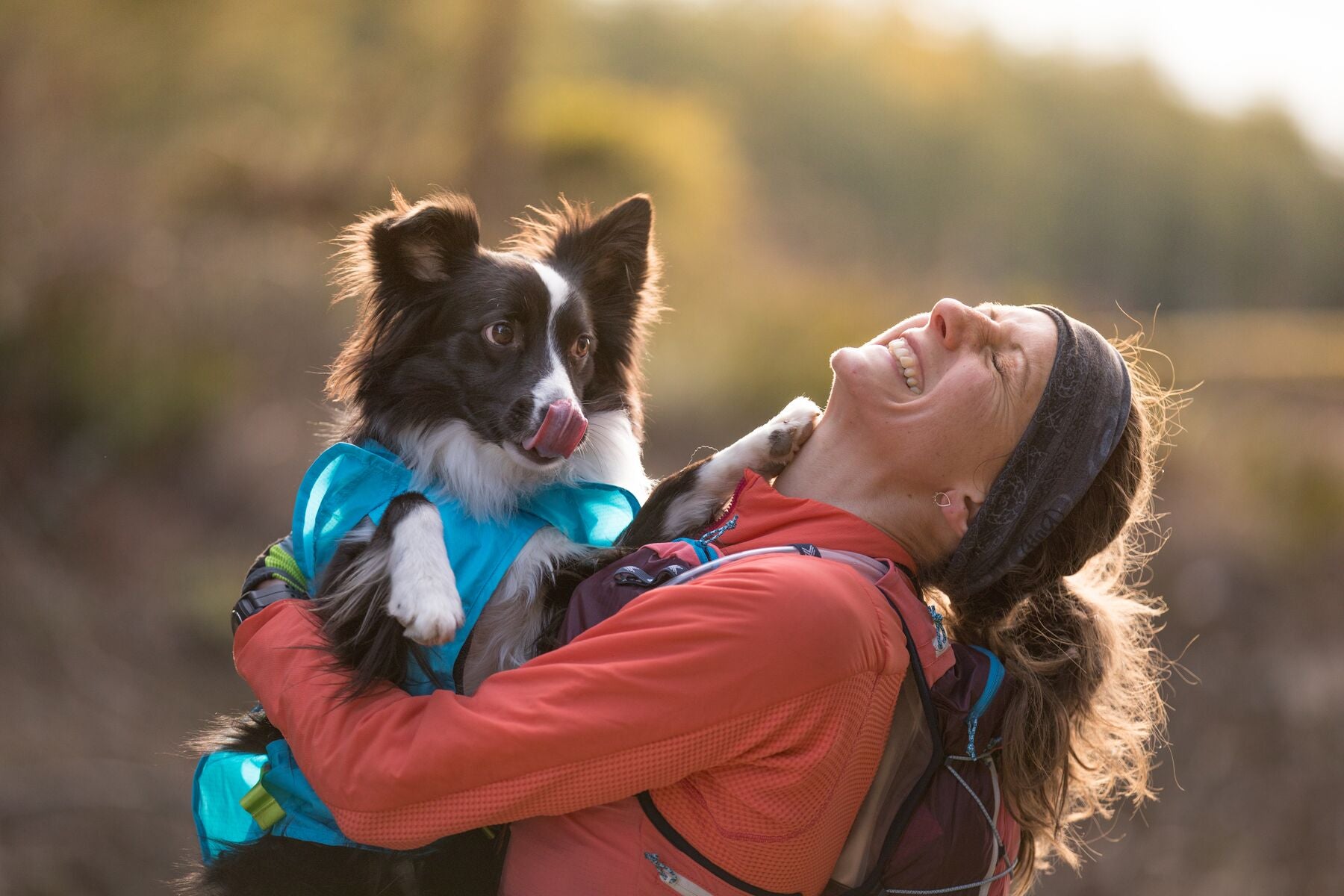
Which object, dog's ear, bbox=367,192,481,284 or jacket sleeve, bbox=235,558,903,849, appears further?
dog's ear, bbox=367,192,481,284

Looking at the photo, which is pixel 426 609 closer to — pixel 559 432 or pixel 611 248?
pixel 559 432

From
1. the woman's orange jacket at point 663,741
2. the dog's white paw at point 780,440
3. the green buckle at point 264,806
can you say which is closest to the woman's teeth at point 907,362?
the dog's white paw at point 780,440

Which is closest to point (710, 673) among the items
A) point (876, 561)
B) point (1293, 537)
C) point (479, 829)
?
point (876, 561)

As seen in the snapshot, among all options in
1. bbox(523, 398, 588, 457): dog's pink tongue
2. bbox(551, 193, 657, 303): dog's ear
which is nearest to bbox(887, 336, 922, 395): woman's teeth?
bbox(523, 398, 588, 457): dog's pink tongue

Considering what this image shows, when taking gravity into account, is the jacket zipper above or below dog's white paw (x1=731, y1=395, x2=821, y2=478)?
below

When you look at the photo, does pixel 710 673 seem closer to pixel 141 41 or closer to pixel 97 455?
pixel 97 455

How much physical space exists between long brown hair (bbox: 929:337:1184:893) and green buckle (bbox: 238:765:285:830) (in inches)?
54.5

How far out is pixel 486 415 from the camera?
99.7 inches

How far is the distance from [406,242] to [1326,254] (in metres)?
12.7

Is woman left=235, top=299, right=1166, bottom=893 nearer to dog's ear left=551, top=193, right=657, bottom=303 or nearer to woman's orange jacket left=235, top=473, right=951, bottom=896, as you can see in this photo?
woman's orange jacket left=235, top=473, right=951, bottom=896

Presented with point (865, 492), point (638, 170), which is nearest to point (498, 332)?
point (865, 492)

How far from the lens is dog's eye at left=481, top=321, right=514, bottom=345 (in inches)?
99.7

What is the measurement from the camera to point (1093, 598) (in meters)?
2.36

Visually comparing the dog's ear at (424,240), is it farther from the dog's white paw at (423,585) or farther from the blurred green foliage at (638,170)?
the blurred green foliage at (638,170)
